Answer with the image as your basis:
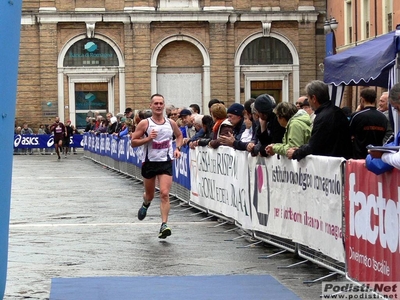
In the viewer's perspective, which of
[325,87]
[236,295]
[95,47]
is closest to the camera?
[236,295]

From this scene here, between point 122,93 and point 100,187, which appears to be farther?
point 122,93

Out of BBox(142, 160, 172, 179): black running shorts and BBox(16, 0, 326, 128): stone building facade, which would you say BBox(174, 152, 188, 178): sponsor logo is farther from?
BBox(16, 0, 326, 128): stone building facade

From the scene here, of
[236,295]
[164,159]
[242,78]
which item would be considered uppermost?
[242,78]

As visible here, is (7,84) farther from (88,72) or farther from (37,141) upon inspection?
(88,72)

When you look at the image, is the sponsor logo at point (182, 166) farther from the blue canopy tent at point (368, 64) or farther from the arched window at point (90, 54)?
the arched window at point (90, 54)

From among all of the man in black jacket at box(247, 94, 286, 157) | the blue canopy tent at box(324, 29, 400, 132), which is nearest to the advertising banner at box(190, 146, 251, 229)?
the man in black jacket at box(247, 94, 286, 157)

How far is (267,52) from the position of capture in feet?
175

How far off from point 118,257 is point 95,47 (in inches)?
1654

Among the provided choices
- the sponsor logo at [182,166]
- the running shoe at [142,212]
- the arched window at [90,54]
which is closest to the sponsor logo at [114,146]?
the sponsor logo at [182,166]

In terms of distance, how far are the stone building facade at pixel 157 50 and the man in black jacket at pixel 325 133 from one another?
137 ft

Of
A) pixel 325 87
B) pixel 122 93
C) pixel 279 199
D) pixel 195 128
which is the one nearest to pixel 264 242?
pixel 279 199

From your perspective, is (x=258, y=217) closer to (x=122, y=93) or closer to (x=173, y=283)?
(x=173, y=283)

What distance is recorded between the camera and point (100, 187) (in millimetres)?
24172

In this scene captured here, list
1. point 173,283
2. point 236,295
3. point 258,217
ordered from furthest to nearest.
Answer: point 258,217 < point 173,283 < point 236,295
